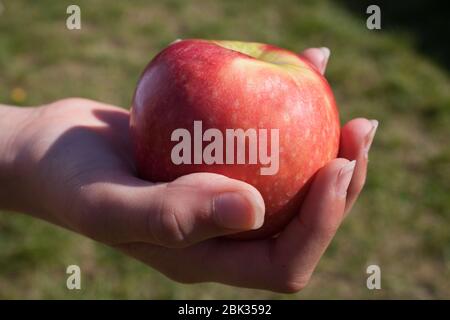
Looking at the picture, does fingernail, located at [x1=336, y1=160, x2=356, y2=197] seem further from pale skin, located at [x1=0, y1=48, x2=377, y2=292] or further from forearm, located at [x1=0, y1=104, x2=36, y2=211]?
forearm, located at [x1=0, y1=104, x2=36, y2=211]

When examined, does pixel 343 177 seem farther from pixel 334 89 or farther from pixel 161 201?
pixel 334 89

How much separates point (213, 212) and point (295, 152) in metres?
0.24

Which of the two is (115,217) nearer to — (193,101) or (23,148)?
(193,101)

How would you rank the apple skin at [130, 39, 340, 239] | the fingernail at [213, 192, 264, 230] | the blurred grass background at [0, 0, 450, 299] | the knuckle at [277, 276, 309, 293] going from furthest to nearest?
the blurred grass background at [0, 0, 450, 299]
the knuckle at [277, 276, 309, 293]
the apple skin at [130, 39, 340, 239]
the fingernail at [213, 192, 264, 230]

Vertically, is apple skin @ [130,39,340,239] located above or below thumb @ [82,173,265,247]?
above

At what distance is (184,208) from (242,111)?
246 millimetres

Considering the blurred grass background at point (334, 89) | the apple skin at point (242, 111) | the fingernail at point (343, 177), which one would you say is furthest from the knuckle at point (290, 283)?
the blurred grass background at point (334, 89)

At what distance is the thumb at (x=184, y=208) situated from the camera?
48.0 inches

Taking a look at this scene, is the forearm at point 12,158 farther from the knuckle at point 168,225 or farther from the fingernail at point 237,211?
the fingernail at point 237,211

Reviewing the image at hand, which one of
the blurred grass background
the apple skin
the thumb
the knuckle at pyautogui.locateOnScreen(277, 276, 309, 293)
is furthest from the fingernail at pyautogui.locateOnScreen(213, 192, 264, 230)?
the blurred grass background

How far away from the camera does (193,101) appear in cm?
132

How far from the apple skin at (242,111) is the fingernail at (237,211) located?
115mm

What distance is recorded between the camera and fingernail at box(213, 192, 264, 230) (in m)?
1.21
